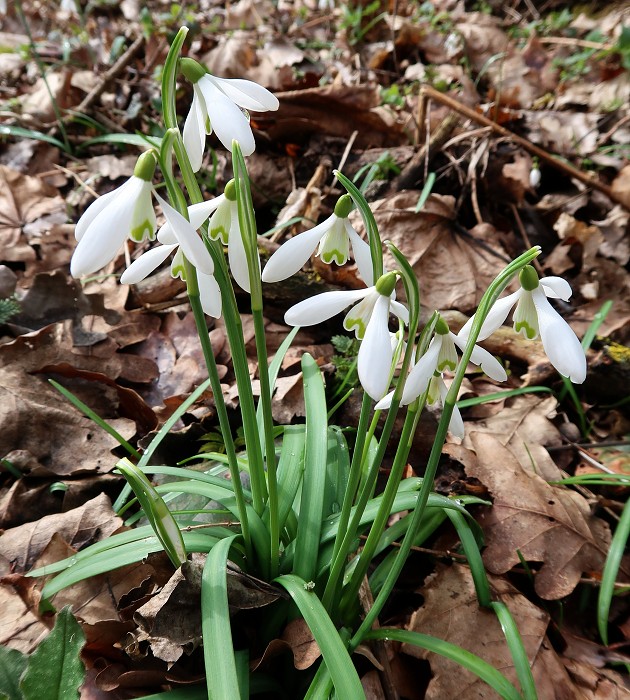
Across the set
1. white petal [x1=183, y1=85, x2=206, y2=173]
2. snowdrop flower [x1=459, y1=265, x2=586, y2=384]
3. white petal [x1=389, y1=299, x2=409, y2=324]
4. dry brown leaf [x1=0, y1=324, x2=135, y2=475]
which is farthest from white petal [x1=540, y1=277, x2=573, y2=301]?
dry brown leaf [x1=0, y1=324, x2=135, y2=475]

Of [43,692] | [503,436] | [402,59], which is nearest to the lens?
[43,692]

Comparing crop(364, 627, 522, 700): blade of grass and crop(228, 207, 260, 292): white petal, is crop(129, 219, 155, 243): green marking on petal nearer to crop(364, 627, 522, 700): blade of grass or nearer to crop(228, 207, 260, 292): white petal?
crop(228, 207, 260, 292): white petal

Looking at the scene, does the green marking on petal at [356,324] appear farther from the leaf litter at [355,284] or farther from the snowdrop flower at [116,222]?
the leaf litter at [355,284]

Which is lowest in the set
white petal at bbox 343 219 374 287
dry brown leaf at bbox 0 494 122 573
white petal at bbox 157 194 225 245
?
dry brown leaf at bbox 0 494 122 573

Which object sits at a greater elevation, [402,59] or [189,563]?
[402,59]

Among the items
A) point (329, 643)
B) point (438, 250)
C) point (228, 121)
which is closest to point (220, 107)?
point (228, 121)

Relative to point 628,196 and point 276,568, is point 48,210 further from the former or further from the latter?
point 628,196

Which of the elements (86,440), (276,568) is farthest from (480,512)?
(86,440)
